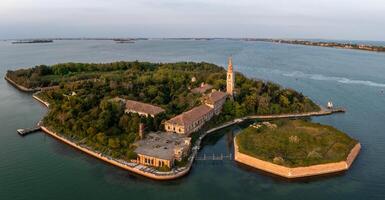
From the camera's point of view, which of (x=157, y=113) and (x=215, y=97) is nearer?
(x=157, y=113)

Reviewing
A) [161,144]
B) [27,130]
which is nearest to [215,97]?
[161,144]

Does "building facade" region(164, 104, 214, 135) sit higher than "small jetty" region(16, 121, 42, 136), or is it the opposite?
"building facade" region(164, 104, 214, 135)

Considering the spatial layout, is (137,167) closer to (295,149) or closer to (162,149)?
(162,149)

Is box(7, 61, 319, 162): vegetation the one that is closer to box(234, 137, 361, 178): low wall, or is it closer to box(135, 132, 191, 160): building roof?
box(135, 132, 191, 160): building roof

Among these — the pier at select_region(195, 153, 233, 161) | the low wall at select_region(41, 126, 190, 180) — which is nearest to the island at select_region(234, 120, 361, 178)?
the pier at select_region(195, 153, 233, 161)

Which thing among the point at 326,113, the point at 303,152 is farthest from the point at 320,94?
the point at 303,152

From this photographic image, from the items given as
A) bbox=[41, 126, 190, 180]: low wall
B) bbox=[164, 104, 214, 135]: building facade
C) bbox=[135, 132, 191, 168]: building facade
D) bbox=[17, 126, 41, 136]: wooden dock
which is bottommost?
bbox=[41, 126, 190, 180]: low wall
